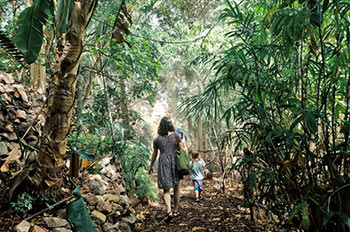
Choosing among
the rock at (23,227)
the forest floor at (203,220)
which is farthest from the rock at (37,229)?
the forest floor at (203,220)

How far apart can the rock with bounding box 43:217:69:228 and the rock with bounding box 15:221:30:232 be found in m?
0.15

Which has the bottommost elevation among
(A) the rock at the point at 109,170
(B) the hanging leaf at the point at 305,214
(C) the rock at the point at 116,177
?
(B) the hanging leaf at the point at 305,214

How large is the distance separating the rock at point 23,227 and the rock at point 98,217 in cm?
65

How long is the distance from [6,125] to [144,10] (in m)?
6.51

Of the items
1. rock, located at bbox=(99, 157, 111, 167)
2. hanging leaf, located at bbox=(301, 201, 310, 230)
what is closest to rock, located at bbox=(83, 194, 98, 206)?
rock, located at bbox=(99, 157, 111, 167)

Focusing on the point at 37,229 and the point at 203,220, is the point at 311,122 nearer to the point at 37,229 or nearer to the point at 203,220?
the point at 37,229

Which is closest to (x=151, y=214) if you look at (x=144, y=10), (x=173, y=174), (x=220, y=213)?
(x=173, y=174)

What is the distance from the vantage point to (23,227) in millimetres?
1865

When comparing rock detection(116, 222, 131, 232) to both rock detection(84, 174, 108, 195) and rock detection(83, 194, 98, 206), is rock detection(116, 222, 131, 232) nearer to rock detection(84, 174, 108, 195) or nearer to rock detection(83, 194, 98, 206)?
rock detection(83, 194, 98, 206)

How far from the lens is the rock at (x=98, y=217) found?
245cm

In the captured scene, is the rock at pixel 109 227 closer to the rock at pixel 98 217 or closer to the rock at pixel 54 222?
the rock at pixel 98 217

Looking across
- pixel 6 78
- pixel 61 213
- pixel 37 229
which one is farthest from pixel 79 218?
→ pixel 6 78

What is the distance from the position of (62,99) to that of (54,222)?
1.05m

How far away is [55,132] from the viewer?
1890 millimetres
